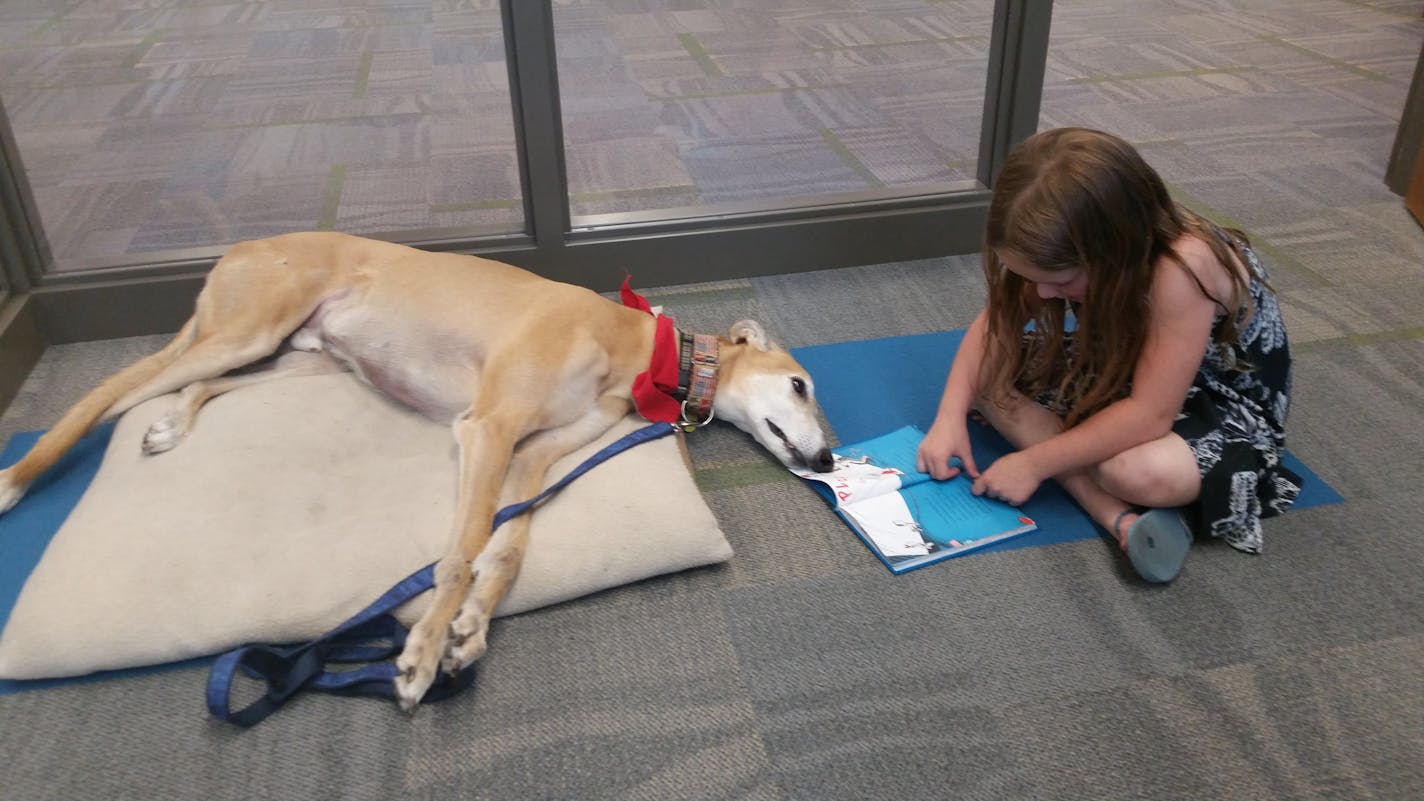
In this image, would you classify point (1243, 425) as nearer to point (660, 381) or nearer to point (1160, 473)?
point (1160, 473)

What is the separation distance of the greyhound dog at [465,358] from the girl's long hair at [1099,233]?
612 mm

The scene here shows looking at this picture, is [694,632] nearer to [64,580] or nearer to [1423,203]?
[64,580]

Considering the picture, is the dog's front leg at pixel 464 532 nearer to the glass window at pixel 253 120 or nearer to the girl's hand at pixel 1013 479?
the girl's hand at pixel 1013 479

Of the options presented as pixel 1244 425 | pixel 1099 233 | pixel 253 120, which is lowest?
pixel 1244 425

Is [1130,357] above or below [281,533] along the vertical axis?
above

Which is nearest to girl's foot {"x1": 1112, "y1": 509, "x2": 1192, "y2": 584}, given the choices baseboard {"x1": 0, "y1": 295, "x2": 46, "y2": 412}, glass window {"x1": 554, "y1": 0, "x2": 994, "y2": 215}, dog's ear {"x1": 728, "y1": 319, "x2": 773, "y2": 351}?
dog's ear {"x1": 728, "y1": 319, "x2": 773, "y2": 351}

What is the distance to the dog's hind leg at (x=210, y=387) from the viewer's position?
2199 millimetres

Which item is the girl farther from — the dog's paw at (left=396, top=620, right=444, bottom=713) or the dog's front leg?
the dog's paw at (left=396, top=620, right=444, bottom=713)

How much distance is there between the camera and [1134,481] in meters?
2.03

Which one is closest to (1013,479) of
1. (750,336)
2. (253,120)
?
(750,336)

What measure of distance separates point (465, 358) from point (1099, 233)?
4.50 feet

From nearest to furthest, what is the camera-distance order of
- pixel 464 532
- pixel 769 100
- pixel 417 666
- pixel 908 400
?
1. pixel 417 666
2. pixel 464 532
3. pixel 908 400
4. pixel 769 100

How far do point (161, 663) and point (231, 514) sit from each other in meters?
0.32

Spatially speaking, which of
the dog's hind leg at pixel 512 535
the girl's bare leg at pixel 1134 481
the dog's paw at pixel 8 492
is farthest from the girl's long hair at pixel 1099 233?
the dog's paw at pixel 8 492
